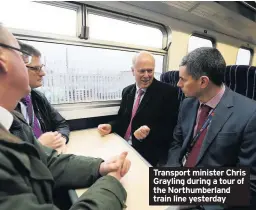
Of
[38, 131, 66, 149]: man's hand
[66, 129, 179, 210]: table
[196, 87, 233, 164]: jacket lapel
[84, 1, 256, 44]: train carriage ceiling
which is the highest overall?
[84, 1, 256, 44]: train carriage ceiling

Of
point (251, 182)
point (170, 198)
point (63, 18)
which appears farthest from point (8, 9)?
point (251, 182)

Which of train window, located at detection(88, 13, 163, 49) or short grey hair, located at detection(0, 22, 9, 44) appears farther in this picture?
train window, located at detection(88, 13, 163, 49)

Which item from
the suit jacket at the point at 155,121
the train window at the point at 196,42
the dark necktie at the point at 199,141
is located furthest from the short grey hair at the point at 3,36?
the train window at the point at 196,42

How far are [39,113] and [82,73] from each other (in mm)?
746

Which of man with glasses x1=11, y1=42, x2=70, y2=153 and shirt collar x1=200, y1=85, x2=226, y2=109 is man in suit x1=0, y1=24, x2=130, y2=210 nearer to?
man with glasses x1=11, y1=42, x2=70, y2=153

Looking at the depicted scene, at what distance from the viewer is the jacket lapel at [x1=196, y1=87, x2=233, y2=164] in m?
1.13

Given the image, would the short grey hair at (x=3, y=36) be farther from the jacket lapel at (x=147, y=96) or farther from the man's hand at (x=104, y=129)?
the jacket lapel at (x=147, y=96)

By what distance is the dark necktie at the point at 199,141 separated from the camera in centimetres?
123

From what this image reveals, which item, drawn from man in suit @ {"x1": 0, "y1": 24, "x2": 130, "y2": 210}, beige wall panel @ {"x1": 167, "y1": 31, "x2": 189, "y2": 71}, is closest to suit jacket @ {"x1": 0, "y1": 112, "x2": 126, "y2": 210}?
man in suit @ {"x1": 0, "y1": 24, "x2": 130, "y2": 210}

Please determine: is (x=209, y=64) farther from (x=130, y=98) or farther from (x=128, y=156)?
(x=130, y=98)

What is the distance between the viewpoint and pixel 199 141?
1.24 meters

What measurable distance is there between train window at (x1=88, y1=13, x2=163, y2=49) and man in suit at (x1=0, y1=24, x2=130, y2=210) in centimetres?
156

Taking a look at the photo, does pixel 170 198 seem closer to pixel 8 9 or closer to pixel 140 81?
pixel 140 81

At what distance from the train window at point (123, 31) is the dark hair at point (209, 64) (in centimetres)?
131
